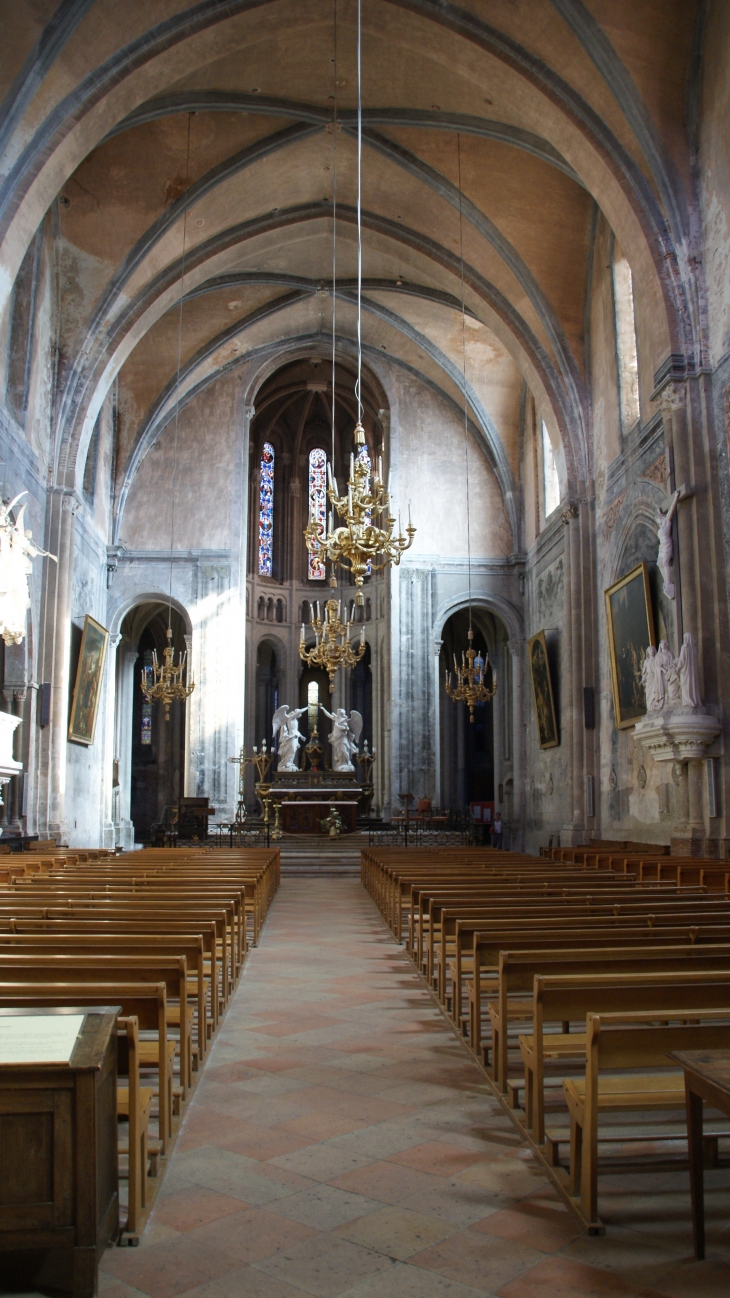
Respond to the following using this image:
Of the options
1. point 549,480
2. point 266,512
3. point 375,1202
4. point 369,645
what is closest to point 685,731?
point 375,1202

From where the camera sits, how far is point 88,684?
2216 centimetres

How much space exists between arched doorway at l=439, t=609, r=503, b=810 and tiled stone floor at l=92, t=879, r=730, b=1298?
101 feet

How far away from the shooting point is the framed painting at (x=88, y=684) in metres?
21.3

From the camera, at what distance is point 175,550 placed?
28.6 m

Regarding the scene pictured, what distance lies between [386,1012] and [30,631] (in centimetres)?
1380

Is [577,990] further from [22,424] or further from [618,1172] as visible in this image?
[22,424]

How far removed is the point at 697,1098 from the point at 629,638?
48.7ft

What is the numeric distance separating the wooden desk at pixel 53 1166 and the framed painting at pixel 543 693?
20.5 meters

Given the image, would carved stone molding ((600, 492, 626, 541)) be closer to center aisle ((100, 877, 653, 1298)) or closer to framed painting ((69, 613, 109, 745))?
framed painting ((69, 613, 109, 745))

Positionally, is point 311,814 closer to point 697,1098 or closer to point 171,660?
point 171,660

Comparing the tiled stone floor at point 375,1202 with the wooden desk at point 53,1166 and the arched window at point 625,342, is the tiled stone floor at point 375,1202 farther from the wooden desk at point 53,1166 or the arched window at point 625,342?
the arched window at point 625,342

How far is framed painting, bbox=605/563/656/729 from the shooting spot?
16.5m

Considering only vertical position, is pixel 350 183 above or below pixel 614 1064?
above

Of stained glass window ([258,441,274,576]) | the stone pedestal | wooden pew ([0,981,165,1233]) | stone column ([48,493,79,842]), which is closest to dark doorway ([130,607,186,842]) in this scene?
stained glass window ([258,441,274,576])
